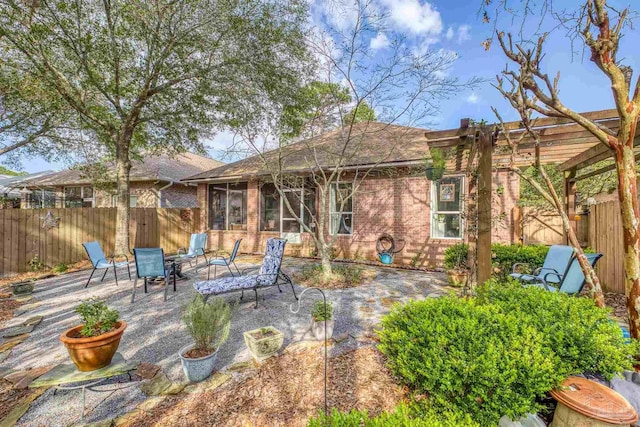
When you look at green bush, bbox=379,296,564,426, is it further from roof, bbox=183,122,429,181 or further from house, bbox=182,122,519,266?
roof, bbox=183,122,429,181

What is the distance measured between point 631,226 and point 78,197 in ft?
66.4

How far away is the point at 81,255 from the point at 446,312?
10.6 meters

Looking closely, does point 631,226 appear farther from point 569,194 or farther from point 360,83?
point 569,194

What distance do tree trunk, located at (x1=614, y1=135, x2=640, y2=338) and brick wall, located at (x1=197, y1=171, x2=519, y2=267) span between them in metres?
5.05

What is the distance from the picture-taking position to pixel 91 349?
2.49 meters

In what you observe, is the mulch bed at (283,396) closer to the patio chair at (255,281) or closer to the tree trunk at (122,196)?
the patio chair at (255,281)

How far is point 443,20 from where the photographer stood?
5988 millimetres

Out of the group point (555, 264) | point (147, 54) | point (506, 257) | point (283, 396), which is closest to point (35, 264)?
point (147, 54)

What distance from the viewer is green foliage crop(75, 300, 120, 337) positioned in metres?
2.58

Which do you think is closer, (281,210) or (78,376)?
(78,376)

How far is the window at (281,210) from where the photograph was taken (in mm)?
10086

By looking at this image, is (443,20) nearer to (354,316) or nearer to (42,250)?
(354,316)

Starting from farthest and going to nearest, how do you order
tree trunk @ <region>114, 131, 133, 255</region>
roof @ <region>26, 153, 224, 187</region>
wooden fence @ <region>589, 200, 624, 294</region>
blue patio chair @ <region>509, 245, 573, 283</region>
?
roof @ <region>26, 153, 224, 187</region> → tree trunk @ <region>114, 131, 133, 255</region> → wooden fence @ <region>589, 200, 624, 294</region> → blue patio chair @ <region>509, 245, 573, 283</region>

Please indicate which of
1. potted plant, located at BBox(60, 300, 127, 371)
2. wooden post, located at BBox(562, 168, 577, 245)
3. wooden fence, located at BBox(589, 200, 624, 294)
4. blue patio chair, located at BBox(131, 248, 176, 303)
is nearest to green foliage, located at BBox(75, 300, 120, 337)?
potted plant, located at BBox(60, 300, 127, 371)
